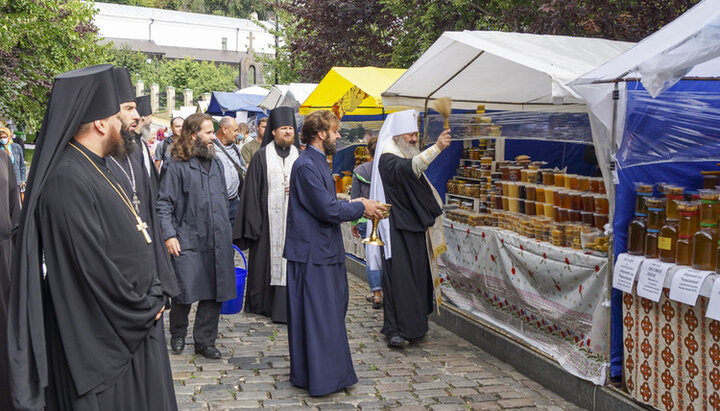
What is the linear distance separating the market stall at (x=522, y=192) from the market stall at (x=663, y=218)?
0.30 meters

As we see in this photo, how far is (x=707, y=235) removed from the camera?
13.7 ft

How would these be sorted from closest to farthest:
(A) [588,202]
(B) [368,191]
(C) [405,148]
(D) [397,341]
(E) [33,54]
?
(A) [588,202] → (D) [397,341] → (C) [405,148] → (B) [368,191] → (E) [33,54]

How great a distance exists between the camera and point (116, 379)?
3.36m

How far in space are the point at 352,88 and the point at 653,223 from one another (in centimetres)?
606

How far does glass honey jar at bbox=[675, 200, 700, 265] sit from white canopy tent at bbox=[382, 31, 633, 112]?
57.7 inches

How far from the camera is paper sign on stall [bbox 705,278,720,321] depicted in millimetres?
3943

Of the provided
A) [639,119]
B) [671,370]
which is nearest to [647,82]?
[639,119]

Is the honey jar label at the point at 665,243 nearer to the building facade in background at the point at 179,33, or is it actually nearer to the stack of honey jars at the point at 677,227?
the stack of honey jars at the point at 677,227

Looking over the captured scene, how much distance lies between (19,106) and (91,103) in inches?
615

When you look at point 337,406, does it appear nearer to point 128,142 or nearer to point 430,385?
point 430,385

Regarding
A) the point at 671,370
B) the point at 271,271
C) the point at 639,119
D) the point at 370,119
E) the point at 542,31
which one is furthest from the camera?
the point at 370,119

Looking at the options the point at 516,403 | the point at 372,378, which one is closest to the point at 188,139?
the point at 372,378

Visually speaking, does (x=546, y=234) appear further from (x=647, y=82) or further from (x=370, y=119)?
(x=370, y=119)

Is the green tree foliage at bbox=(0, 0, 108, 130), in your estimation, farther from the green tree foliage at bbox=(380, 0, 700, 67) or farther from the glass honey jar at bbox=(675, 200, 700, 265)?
the glass honey jar at bbox=(675, 200, 700, 265)
